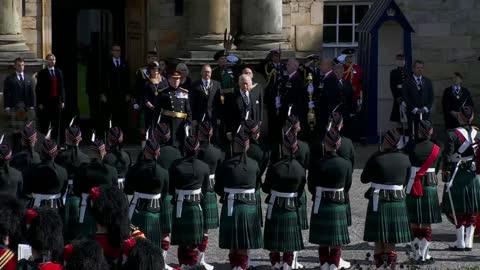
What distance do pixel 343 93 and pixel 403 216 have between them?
7020mm

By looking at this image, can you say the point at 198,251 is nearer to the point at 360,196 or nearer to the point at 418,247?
the point at 418,247

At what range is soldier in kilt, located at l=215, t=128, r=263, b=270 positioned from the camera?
15.9 m

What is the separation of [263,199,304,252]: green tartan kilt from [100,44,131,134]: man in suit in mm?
9127

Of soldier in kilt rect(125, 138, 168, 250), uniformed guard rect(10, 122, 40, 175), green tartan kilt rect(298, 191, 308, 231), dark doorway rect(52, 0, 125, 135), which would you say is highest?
dark doorway rect(52, 0, 125, 135)

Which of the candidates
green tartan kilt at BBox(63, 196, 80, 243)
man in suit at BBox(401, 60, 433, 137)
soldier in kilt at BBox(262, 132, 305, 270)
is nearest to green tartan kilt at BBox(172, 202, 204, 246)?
soldier in kilt at BBox(262, 132, 305, 270)

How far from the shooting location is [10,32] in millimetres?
24734

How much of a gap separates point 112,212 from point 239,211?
12.5 ft

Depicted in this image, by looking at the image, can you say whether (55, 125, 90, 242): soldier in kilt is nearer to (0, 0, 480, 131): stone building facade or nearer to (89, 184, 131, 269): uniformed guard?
(89, 184, 131, 269): uniformed guard

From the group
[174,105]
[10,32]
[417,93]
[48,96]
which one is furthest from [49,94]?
[417,93]

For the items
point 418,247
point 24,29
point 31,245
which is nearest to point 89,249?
point 31,245

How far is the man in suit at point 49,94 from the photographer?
2398 centimetres

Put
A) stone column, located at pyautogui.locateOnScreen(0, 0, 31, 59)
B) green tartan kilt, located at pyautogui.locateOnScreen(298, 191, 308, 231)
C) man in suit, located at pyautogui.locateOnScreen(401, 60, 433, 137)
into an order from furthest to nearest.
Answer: stone column, located at pyautogui.locateOnScreen(0, 0, 31, 59)
man in suit, located at pyautogui.locateOnScreen(401, 60, 433, 137)
green tartan kilt, located at pyautogui.locateOnScreen(298, 191, 308, 231)

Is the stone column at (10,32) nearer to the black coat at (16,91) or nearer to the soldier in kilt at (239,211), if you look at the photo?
the black coat at (16,91)

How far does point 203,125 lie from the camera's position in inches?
707
